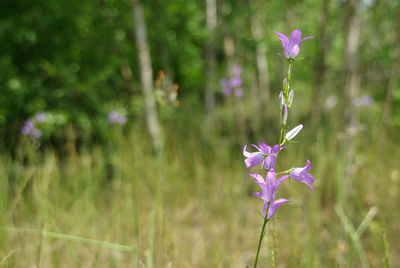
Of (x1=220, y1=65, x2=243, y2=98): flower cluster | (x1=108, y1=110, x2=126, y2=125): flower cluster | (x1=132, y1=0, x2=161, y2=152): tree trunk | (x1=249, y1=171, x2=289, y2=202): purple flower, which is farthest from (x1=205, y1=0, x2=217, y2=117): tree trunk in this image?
(x1=249, y1=171, x2=289, y2=202): purple flower

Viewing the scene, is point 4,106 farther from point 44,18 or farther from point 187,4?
point 187,4

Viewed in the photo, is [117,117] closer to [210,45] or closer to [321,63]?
[210,45]

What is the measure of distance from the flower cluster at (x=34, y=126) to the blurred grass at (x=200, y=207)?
27 centimetres

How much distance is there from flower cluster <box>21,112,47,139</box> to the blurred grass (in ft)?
0.90

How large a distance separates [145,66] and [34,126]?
1.49m

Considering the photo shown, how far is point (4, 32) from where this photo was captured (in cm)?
416

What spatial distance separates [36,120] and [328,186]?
130 inches

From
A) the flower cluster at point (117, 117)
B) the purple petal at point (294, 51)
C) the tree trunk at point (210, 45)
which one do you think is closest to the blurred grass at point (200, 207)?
the flower cluster at point (117, 117)

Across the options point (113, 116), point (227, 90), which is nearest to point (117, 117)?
point (113, 116)

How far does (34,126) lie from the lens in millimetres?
3598

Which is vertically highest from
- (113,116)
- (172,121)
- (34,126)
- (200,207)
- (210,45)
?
(210,45)

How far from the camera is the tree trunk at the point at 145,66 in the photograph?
12.2 feet

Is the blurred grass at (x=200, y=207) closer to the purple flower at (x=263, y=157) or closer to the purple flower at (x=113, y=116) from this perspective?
the purple flower at (x=113, y=116)

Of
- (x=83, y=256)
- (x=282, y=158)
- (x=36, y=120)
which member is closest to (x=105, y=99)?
(x=36, y=120)
